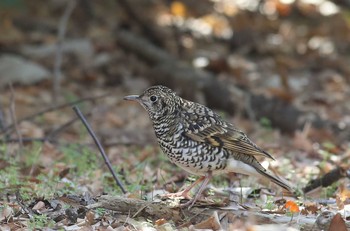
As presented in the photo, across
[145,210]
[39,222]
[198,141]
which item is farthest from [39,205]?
[198,141]

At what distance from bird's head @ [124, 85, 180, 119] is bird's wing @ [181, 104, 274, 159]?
15 cm

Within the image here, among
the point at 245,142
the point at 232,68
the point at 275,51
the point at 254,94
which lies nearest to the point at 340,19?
the point at 275,51

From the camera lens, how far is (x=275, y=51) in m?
13.9

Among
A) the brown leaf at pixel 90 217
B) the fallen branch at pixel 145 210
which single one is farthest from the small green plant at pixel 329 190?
the brown leaf at pixel 90 217

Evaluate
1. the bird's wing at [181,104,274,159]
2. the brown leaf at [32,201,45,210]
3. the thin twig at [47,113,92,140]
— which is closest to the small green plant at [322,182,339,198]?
the bird's wing at [181,104,274,159]

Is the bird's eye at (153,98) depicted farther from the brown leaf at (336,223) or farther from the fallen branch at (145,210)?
the brown leaf at (336,223)

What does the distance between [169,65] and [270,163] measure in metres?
4.69

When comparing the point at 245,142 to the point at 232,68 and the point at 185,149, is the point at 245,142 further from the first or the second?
the point at 232,68

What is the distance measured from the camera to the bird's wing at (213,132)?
6.10 m

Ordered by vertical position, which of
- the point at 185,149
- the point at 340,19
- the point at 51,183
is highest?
the point at 340,19

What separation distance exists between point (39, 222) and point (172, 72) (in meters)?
6.91

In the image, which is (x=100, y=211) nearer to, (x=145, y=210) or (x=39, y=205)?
(x=145, y=210)

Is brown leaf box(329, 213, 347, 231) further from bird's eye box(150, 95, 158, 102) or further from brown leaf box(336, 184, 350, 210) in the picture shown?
bird's eye box(150, 95, 158, 102)

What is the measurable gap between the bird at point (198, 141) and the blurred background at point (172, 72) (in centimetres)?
135
